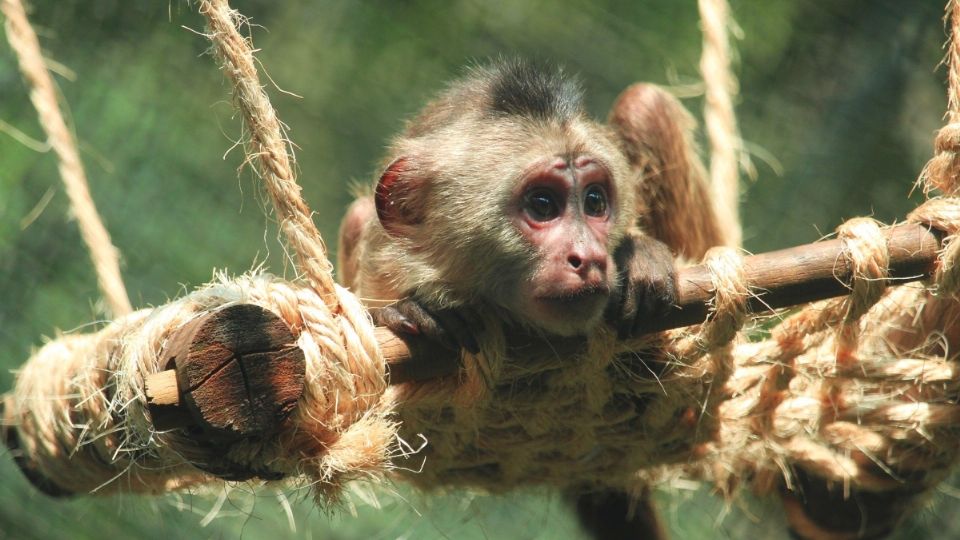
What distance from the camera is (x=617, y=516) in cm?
439

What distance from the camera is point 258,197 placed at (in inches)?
111

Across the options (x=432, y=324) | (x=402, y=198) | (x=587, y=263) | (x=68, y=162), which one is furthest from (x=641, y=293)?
(x=68, y=162)

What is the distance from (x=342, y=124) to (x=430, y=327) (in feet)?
19.2

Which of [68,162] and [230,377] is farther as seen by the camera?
[68,162]

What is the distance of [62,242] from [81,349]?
11.6ft

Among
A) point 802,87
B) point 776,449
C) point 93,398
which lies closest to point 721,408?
point 776,449

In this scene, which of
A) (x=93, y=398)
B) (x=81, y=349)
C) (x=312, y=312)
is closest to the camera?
(x=312, y=312)

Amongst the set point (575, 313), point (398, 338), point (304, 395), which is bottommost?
point (304, 395)

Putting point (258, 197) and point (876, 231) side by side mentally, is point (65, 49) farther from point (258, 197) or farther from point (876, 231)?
point (876, 231)

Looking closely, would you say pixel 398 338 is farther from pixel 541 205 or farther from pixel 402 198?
pixel 402 198

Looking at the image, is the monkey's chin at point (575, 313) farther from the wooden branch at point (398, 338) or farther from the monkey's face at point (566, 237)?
the wooden branch at point (398, 338)

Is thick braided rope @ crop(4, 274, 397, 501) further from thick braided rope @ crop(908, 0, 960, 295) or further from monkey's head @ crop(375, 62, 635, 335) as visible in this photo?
thick braided rope @ crop(908, 0, 960, 295)

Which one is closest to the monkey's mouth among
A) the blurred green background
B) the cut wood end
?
the cut wood end

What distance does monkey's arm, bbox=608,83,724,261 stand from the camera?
451 cm
